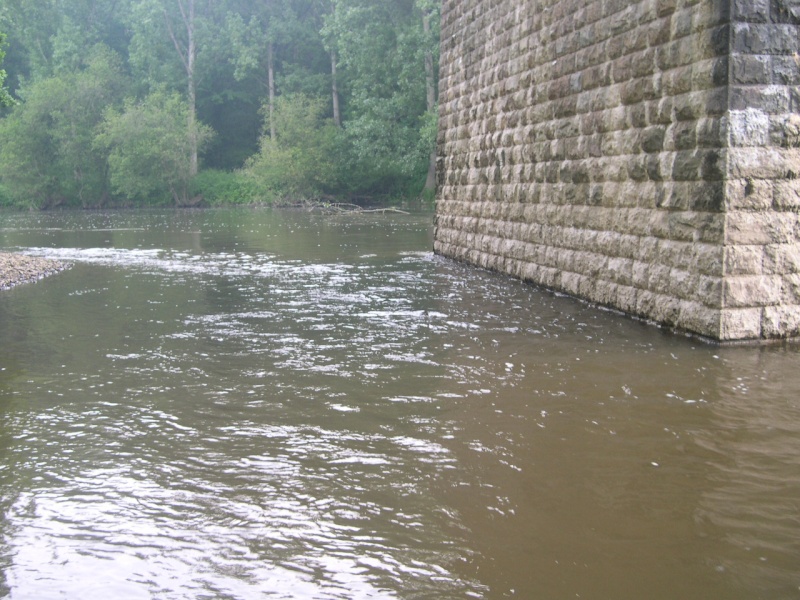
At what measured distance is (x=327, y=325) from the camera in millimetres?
9086

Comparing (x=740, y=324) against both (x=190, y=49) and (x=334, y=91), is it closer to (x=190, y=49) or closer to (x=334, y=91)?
(x=334, y=91)

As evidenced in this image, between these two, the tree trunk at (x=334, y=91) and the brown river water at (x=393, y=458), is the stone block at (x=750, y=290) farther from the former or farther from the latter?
the tree trunk at (x=334, y=91)

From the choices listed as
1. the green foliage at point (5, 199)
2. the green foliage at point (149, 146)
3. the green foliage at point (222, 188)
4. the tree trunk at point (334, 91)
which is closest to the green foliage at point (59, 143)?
the green foliage at point (5, 199)

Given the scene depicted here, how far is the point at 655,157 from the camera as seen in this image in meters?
8.54

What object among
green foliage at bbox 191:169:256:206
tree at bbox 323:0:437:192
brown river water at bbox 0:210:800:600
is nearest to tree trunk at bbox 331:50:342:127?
green foliage at bbox 191:169:256:206

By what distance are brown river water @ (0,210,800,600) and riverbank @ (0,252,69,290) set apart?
360cm

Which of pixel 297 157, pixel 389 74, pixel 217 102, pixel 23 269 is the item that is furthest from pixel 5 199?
pixel 23 269

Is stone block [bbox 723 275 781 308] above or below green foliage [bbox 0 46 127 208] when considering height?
below

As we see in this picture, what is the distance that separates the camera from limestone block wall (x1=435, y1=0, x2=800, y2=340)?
7383mm

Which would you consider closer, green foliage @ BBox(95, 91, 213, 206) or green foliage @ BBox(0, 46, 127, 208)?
green foliage @ BBox(95, 91, 213, 206)

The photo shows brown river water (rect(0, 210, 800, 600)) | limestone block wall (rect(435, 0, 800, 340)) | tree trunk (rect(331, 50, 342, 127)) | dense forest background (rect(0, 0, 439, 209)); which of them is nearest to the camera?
brown river water (rect(0, 210, 800, 600))

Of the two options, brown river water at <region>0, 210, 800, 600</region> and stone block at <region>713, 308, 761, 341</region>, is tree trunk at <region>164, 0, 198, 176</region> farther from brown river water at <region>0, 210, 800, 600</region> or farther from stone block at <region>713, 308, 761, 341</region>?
stone block at <region>713, 308, 761, 341</region>

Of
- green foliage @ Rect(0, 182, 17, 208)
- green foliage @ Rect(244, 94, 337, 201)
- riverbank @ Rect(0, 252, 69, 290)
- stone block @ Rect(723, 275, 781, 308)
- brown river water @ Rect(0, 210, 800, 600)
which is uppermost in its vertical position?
green foliage @ Rect(244, 94, 337, 201)

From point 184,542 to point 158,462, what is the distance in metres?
1.12
